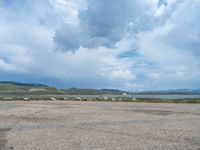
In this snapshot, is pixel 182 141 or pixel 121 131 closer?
pixel 182 141

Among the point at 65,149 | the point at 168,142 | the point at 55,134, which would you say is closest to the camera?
the point at 65,149

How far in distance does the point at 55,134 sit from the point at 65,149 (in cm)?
562

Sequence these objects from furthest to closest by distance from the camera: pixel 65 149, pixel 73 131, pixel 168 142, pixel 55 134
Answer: pixel 73 131
pixel 55 134
pixel 168 142
pixel 65 149

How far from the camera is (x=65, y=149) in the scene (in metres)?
17.0

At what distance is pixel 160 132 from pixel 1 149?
33.2ft

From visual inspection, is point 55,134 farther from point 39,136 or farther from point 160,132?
point 160,132

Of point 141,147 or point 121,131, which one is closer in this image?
point 141,147

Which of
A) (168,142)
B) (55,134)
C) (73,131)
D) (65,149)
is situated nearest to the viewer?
(65,149)

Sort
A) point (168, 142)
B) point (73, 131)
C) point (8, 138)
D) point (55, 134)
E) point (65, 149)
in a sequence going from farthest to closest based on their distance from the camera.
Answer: point (73, 131), point (55, 134), point (8, 138), point (168, 142), point (65, 149)

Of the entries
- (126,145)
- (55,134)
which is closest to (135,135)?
(126,145)

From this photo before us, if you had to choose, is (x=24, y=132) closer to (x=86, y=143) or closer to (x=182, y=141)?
(x=86, y=143)

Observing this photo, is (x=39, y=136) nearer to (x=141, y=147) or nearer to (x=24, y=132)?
(x=24, y=132)

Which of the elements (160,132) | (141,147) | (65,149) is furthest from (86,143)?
(160,132)

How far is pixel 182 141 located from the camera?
1883 centimetres
